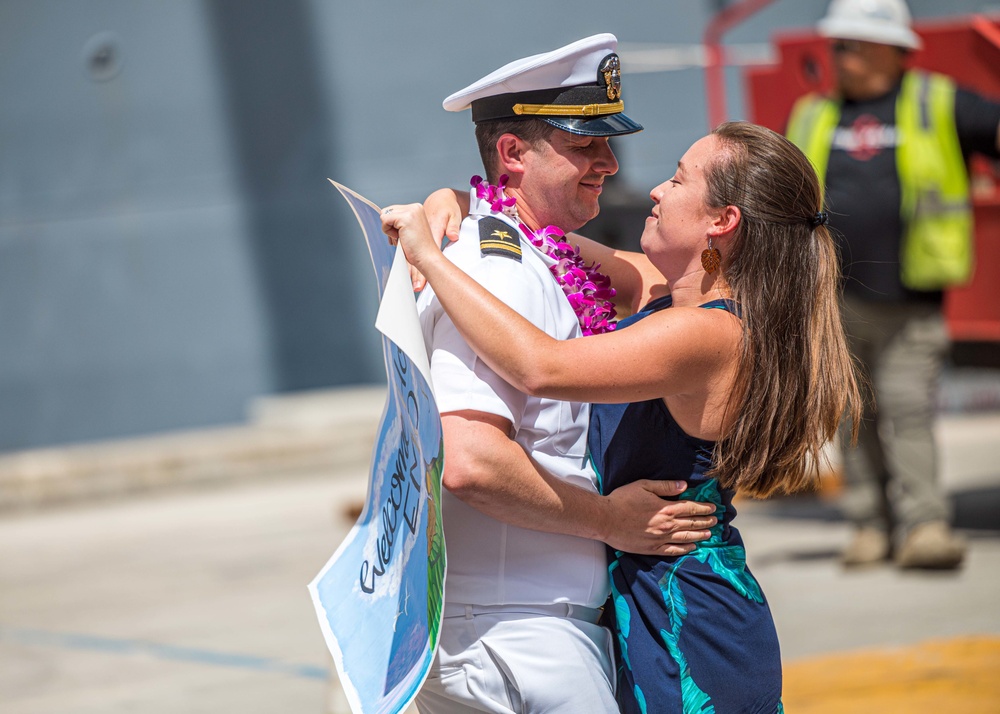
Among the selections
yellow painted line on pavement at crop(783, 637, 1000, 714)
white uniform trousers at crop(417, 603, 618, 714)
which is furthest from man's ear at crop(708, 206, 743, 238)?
yellow painted line on pavement at crop(783, 637, 1000, 714)

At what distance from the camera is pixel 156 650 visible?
17.2ft

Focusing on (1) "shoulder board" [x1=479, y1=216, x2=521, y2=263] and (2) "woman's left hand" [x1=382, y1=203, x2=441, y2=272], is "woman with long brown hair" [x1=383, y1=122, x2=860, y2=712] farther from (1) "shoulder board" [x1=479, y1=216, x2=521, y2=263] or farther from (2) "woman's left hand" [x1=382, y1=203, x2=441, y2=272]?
(1) "shoulder board" [x1=479, y1=216, x2=521, y2=263]

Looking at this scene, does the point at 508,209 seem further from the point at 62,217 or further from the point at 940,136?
the point at 62,217

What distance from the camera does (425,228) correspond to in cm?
203

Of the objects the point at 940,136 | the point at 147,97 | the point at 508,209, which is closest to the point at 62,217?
the point at 147,97

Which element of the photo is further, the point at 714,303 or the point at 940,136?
the point at 940,136

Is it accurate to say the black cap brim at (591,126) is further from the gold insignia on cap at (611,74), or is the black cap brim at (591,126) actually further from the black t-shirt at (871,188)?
the black t-shirt at (871,188)

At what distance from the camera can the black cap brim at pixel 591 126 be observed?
2.10 m

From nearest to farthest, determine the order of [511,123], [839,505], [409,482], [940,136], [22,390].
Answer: [409,482]
[511,123]
[940,136]
[839,505]
[22,390]

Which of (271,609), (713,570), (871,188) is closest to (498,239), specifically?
(713,570)

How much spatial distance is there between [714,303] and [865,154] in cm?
376

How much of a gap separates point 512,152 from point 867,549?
415cm

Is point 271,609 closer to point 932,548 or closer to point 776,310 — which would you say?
point 932,548

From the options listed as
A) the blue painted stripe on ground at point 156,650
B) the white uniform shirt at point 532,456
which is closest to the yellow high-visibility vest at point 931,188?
the blue painted stripe on ground at point 156,650
